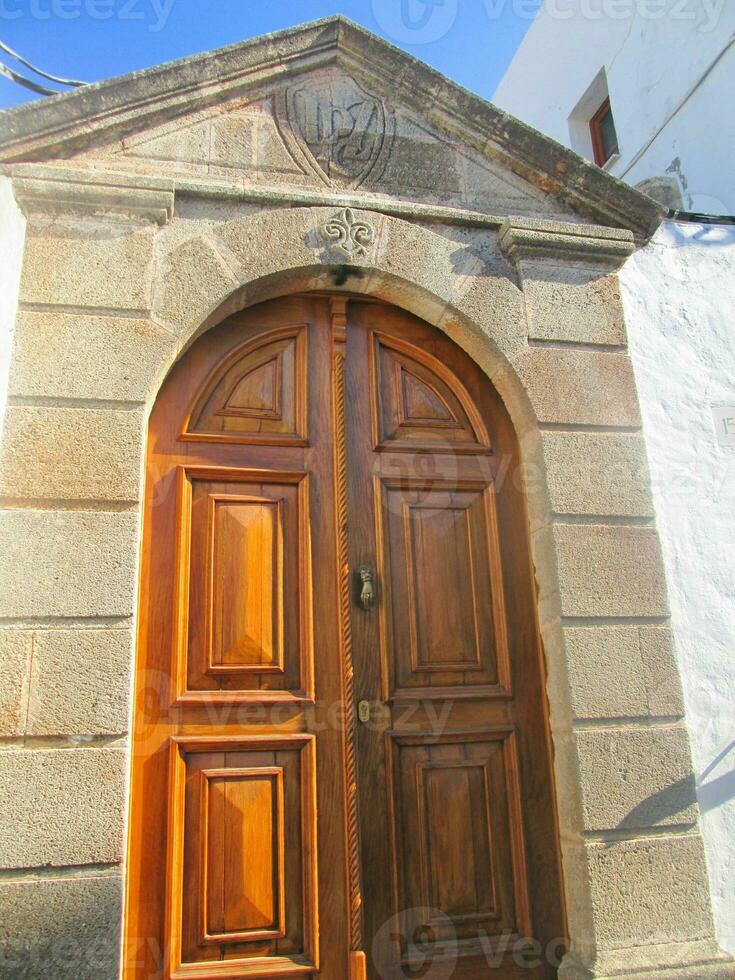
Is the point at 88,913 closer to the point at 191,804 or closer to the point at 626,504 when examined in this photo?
the point at 191,804

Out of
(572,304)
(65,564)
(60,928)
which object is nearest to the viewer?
(60,928)

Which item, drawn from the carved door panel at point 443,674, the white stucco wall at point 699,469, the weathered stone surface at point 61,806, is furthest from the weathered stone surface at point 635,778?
the weathered stone surface at point 61,806

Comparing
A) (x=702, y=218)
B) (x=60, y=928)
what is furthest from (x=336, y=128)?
(x=60, y=928)

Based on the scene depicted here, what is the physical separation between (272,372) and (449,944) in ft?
7.77

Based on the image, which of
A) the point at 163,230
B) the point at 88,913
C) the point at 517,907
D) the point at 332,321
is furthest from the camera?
the point at 332,321

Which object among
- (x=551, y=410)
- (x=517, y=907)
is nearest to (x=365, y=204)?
(x=551, y=410)

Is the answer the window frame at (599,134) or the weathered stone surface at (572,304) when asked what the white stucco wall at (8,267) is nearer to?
the weathered stone surface at (572,304)

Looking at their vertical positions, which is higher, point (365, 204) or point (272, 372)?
point (365, 204)

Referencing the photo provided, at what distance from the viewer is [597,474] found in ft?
11.8

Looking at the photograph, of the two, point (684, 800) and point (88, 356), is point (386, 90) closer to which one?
point (88, 356)

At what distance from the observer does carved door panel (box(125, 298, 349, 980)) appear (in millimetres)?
2959

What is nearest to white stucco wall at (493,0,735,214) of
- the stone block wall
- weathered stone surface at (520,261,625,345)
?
weathered stone surface at (520,261,625,345)

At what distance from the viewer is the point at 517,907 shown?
320 centimetres

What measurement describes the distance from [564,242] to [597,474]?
1116 millimetres
